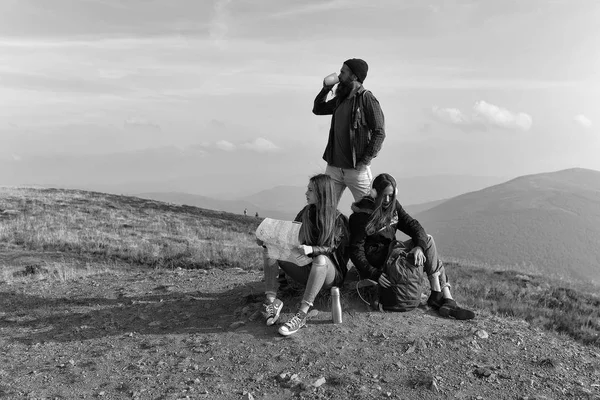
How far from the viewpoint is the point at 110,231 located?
1897 cm

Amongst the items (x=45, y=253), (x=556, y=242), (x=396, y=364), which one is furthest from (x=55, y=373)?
(x=556, y=242)

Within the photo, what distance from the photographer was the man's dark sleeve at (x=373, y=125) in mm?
6453

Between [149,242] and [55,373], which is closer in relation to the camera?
[55,373]

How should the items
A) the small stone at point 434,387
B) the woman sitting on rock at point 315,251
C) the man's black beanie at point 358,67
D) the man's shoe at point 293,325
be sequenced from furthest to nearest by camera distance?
the man's black beanie at point 358,67, the woman sitting on rock at point 315,251, the man's shoe at point 293,325, the small stone at point 434,387

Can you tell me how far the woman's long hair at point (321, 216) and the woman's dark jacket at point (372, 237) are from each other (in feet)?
1.40

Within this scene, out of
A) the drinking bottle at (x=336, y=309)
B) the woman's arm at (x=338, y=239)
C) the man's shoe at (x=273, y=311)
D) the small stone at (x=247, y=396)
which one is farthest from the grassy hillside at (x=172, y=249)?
the small stone at (x=247, y=396)

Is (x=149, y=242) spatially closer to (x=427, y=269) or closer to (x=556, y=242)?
(x=427, y=269)

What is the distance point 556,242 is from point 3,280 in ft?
357

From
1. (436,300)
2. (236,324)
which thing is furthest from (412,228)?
(236,324)

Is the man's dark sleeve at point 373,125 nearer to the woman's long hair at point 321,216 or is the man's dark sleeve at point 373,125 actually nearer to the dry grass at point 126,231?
the woman's long hair at point 321,216

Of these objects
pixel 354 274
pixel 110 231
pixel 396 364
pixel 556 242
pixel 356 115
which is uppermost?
pixel 356 115

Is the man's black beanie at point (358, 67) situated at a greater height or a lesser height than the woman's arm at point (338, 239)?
greater

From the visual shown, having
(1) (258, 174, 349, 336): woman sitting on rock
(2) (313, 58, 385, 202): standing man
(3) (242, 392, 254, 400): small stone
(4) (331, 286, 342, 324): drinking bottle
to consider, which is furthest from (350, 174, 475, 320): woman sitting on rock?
(3) (242, 392, 254, 400): small stone

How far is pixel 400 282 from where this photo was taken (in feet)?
20.4
